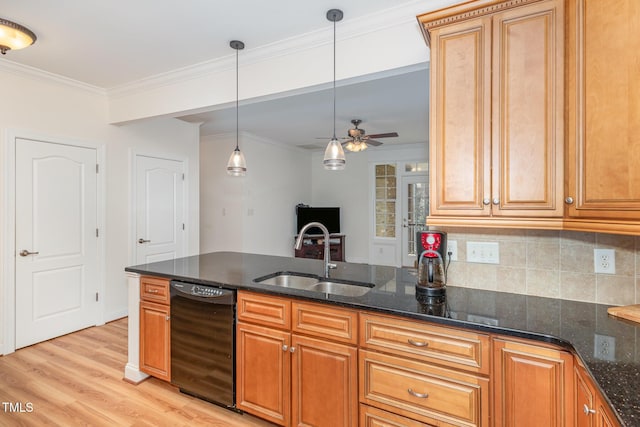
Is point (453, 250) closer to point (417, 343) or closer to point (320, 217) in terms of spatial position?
point (417, 343)

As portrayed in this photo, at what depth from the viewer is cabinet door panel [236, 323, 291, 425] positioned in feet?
6.32

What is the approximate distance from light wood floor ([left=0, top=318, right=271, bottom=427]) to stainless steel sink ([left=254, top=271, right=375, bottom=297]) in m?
0.88

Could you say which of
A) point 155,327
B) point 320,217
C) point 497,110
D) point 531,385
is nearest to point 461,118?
point 497,110

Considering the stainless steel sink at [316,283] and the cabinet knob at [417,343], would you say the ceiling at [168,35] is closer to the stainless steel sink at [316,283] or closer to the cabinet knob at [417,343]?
the stainless steel sink at [316,283]

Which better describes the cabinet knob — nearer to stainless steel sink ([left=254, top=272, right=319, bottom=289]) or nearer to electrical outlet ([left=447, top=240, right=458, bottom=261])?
electrical outlet ([left=447, top=240, right=458, bottom=261])

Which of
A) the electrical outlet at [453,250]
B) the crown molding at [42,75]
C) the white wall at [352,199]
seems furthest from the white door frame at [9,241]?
the white wall at [352,199]

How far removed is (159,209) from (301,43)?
9.67 feet

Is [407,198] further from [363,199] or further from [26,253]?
[26,253]

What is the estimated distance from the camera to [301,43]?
99.0 inches

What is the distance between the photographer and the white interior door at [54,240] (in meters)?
3.20

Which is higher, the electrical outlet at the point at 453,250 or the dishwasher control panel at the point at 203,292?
the electrical outlet at the point at 453,250

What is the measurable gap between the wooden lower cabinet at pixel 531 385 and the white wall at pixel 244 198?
4.77 meters

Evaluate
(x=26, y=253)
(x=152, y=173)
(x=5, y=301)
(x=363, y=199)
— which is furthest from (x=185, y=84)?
(x=363, y=199)

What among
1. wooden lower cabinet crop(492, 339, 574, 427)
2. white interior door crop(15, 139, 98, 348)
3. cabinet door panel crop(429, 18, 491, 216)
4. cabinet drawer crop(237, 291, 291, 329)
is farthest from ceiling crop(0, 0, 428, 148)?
wooden lower cabinet crop(492, 339, 574, 427)
